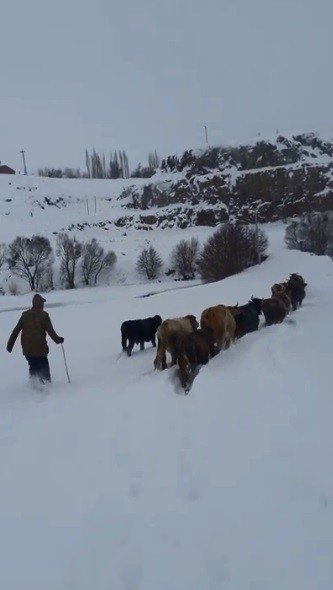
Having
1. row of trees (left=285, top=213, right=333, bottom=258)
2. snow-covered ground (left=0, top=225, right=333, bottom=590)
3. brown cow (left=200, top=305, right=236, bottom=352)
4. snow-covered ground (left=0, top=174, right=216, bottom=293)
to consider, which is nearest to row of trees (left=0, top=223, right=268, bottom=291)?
snow-covered ground (left=0, top=174, right=216, bottom=293)

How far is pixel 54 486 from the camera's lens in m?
3.77

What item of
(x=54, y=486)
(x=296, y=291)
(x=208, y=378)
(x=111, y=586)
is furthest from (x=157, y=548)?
(x=296, y=291)

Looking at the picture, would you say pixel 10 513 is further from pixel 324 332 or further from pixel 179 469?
pixel 324 332

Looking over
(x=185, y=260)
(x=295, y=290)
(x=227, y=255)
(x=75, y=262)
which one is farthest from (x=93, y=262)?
(x=295, y=290)

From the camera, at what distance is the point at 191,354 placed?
704 centimetres

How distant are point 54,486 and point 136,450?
90 centimetres

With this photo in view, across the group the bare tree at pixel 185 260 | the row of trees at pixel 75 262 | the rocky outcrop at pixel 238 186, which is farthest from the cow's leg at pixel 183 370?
the rocky outcrop at pixel 238 186

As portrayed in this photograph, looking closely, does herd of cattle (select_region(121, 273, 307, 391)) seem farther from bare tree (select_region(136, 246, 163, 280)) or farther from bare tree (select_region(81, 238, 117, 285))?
bare tree (select_region(81, 238, 117, 285))

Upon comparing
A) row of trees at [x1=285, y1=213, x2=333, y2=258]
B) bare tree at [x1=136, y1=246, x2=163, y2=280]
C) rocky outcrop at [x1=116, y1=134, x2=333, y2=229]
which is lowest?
bare tree at [x1=136, y1=246, x2=163, y2=280]

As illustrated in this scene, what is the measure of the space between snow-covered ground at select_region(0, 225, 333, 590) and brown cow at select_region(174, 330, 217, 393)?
26 cm

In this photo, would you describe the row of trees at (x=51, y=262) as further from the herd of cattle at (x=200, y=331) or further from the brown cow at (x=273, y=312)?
the brown cow at (x=273, y=312)

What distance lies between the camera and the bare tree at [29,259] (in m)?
49.0

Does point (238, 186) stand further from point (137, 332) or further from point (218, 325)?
point (218, 325)

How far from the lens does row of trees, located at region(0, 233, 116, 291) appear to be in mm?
49281
